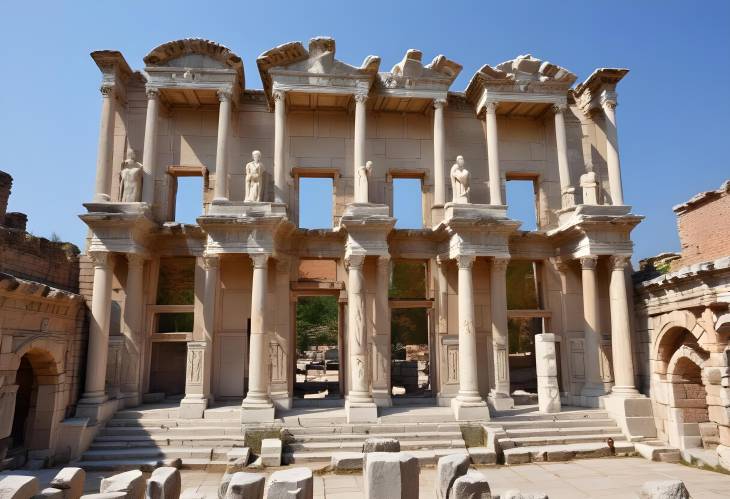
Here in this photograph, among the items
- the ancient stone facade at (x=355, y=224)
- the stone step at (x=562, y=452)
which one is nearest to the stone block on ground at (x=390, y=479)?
the stone step at (x=562, y=452)

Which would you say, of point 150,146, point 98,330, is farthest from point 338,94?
point 98,330

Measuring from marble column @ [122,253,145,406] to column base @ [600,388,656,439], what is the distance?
41.9ft

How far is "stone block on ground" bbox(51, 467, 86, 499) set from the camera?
713cm

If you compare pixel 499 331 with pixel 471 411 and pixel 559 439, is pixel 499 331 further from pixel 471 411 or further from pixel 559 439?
pixel 559 439

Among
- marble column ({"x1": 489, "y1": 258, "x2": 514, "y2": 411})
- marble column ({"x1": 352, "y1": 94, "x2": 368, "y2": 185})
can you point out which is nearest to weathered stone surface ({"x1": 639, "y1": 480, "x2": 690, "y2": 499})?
marble column ({"x1": 489, "y1": 258, "x2": 514, "y2": 411})

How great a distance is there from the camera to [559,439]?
12688mm

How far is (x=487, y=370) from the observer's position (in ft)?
51.0

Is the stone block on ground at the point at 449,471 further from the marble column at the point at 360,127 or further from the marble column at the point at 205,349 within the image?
the marble column at the point at 360,127

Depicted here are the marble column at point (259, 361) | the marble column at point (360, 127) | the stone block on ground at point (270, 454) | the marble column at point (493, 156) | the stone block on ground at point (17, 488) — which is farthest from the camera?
the marble column at point (493, 156)

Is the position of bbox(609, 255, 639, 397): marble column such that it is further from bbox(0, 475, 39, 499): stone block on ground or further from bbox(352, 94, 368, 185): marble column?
bbox(0, 475, 39, 499): stone block on ground

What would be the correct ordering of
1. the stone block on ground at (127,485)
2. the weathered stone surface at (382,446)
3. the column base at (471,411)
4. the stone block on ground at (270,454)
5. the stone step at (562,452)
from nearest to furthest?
the stone block on ground at (127,485) → the weathered stone surface at (382,446) → the stone block on ground at (270,454) → the stone step at (562,452) → the column base at (471,411)

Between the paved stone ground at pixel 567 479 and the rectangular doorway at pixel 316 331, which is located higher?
the rectangular doorway at pixel 316 331

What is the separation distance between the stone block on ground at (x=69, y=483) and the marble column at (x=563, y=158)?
45.9ft

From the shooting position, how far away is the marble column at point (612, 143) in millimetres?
15992
